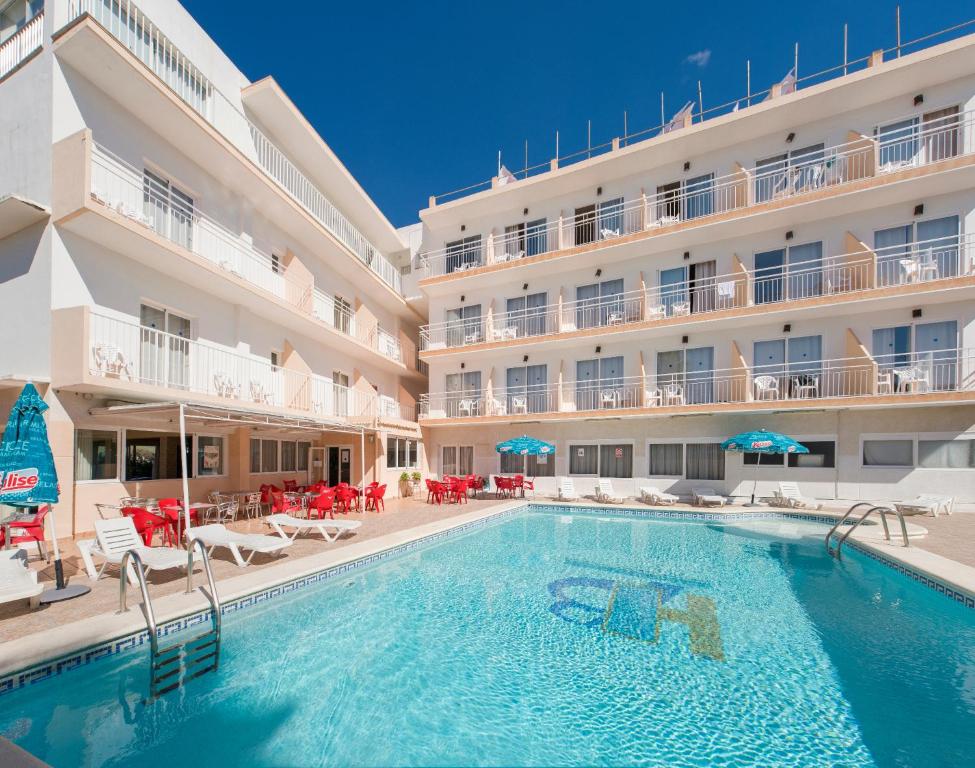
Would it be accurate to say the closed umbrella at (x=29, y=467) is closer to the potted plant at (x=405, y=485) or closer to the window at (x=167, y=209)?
the window at (x=167, y=209)

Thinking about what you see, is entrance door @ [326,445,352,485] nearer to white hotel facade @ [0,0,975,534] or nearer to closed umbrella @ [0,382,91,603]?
white hotel facade @ [0,0,975,534]

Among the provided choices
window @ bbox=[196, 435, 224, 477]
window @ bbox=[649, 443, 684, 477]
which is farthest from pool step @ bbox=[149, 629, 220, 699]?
window @ bbox=[649, 443, 684, 477]

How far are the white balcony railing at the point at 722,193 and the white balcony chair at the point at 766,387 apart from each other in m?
5.84

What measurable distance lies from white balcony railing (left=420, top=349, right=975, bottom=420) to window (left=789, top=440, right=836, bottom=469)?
65.9 inches

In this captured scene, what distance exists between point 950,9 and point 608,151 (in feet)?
34.1

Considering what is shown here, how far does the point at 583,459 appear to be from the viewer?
1827cm

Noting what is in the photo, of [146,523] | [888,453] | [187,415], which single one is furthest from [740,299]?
[146,523]

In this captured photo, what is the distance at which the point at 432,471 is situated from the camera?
68.0 feet

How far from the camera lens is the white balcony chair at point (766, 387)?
1497 centimetres

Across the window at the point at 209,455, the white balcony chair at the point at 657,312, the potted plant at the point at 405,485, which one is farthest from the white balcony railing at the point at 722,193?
the window at the point at 209,455

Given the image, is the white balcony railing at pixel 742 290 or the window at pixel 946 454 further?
the white balcony railing at pixel 742 290

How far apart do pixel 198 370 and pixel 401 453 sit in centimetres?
917

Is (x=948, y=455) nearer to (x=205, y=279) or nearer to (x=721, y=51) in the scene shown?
(x=721, y=51)

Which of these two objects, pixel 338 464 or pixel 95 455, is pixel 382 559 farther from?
pixel 338 464
